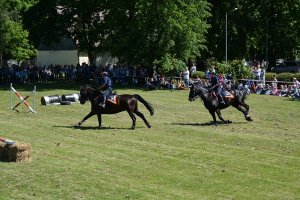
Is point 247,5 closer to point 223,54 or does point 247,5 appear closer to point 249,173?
point 223,54

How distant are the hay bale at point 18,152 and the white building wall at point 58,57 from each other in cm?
6119

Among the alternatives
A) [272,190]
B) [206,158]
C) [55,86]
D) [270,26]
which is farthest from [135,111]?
[270,26]

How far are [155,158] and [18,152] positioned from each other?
3.99 meters

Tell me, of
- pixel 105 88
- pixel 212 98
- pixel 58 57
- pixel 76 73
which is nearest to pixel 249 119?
pixel 212 98

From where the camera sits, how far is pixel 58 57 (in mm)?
77438

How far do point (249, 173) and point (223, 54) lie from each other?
46613 millimetres

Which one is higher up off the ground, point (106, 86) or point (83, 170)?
point (106, 86)

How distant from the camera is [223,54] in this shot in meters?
61.2

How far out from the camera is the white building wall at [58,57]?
76812mm

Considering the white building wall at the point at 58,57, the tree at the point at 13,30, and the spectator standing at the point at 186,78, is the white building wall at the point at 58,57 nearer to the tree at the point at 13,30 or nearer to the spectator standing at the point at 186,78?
the tree at the point at 13,30

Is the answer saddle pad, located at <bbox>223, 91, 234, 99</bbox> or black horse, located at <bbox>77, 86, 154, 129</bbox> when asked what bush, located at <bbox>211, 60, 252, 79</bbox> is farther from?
black horse, located at <bbox>77, 86, 154, 129</bbox>

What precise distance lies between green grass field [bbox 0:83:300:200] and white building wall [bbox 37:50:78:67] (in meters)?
48.3

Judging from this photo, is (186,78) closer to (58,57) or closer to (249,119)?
(249,119)

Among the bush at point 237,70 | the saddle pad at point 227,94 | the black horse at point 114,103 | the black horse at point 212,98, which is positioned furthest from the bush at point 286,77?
the black horse at point 114,103
